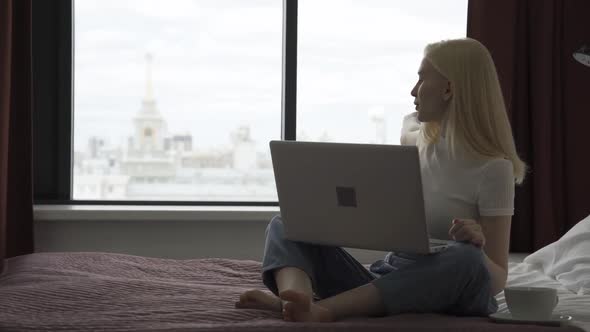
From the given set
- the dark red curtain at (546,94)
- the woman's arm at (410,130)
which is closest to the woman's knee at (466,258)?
the woman's arm at (410,130)

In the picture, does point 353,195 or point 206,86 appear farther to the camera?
point 206,86

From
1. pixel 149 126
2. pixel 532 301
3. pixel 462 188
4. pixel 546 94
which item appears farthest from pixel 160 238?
pixel 532 301

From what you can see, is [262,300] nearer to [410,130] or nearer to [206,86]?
[410,130]

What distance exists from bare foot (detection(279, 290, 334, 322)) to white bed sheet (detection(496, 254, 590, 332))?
45 cm

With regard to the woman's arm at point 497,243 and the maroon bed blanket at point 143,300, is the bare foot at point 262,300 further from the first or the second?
the woman's arm at point 497,243

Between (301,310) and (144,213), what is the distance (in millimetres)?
1833

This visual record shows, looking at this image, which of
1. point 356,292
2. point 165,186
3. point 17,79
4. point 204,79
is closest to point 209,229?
point 165,186

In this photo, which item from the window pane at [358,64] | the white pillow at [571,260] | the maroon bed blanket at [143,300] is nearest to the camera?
the maroon bed blanket at [143,300]

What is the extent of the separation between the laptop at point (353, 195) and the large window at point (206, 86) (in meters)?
1.85

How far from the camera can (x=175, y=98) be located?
352 cm

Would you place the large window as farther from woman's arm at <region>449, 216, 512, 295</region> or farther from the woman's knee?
the woman's knee

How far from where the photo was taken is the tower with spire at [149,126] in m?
3.51

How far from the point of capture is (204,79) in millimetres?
3541

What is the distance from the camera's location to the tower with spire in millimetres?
3510
